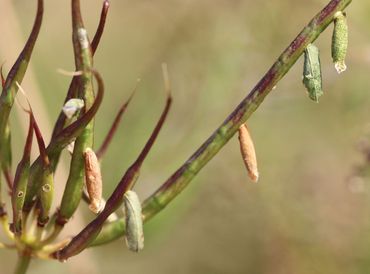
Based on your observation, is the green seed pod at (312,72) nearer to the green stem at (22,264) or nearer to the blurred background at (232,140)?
the green stem at (22,264)

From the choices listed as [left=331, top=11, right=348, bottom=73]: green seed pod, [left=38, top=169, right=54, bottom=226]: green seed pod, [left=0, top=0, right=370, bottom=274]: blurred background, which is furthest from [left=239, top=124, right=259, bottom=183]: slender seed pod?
[left=0, top=0, right=370, bottom=274]: blurred background

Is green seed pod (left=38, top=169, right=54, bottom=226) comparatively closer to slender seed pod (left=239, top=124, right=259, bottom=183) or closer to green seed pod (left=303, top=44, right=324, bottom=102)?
slender seed pod (left=239, top=124, right=259, bottom=183)

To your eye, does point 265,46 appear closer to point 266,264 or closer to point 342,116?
point 342,116

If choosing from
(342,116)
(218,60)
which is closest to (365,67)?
(342,116)

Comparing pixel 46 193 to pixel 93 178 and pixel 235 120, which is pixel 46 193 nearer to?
pixel 93 178

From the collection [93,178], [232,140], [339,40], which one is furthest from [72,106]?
[232,140]
